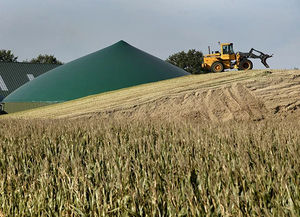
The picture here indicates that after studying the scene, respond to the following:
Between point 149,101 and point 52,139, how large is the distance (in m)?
4.47

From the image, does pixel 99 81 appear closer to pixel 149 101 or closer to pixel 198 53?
pixel 149 101

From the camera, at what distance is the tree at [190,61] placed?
50594 millimetres

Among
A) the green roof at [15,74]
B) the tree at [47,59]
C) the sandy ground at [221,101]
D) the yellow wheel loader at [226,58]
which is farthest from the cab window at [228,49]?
the tree at [47,59]

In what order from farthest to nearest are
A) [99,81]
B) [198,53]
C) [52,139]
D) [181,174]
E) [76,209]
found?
[198,53] → [99,81] → [52,139] → [181,174] → [76,209]

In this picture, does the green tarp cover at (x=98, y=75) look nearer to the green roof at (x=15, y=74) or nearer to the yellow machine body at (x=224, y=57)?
the yellow machine body at (x=224, y=57)

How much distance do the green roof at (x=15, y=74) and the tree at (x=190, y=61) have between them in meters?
17.9

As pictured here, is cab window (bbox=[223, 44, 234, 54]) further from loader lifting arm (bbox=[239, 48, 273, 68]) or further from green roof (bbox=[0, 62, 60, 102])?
green roof (bbox=[0, 62, 60, 102])

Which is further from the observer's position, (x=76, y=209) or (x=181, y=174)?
(x=181, y=174)

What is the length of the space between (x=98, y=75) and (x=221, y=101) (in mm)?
9644

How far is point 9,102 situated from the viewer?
1989 centimetres

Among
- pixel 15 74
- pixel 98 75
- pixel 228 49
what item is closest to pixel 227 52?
pixel 228 49

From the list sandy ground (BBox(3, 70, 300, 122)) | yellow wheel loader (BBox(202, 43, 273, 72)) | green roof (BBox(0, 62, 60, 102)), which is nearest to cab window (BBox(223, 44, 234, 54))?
yellow wheel loader (BBox(202, 43, 273, 72))

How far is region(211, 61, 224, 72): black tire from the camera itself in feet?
62.2

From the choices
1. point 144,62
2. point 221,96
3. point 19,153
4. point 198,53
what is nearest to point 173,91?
point 221,96
